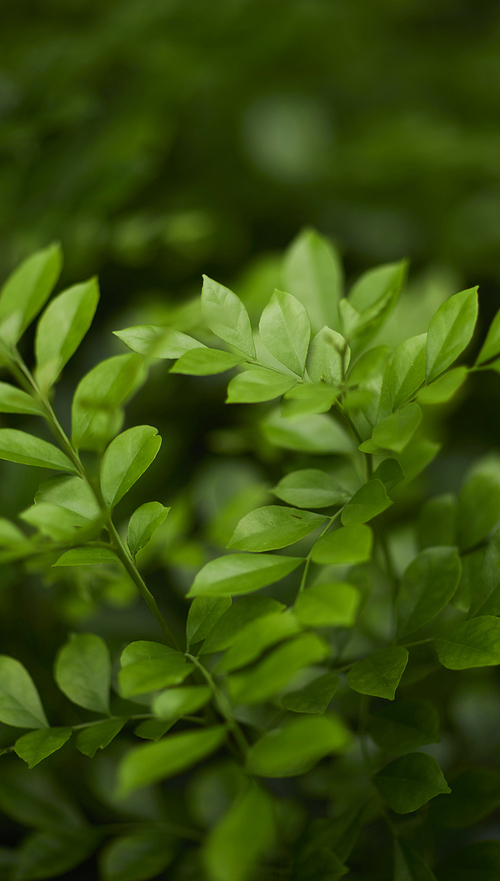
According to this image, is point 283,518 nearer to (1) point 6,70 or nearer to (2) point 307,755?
(2) point 307,755

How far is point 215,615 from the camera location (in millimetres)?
302

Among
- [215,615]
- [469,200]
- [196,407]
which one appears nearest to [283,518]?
[215,615]

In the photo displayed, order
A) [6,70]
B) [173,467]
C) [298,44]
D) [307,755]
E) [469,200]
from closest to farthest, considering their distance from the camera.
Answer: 1. [307,755]
2. [173,467]
3. [6,70]
4. [469,200]
5. [298,44]

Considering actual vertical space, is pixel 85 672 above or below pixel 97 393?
below

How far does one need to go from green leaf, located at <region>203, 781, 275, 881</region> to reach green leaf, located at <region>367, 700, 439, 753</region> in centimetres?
13

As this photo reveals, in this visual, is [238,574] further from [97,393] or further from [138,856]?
[138,856]

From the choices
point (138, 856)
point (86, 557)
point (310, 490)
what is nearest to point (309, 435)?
point (310, 490)

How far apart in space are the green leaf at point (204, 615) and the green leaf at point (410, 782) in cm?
13

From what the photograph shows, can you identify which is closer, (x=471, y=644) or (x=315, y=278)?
(x=471, y=644)

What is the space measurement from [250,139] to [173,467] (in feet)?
2.04

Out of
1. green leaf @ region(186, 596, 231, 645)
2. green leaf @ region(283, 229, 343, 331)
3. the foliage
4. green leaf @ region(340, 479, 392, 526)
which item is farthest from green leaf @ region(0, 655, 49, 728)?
green leaf @ region(283, 229, 343, 331)

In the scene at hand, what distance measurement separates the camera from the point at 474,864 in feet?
1.05

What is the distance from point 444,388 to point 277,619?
0.13 metres

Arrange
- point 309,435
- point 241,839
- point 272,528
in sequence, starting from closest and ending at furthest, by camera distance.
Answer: point 241,839 < point 272,528 < point 309,435
